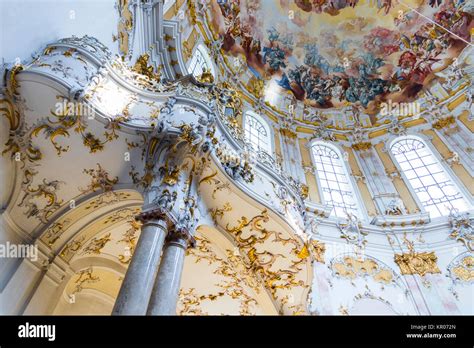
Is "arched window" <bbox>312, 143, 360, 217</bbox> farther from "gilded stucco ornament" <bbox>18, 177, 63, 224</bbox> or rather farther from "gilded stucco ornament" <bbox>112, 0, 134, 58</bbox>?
"gilded stucco ornament" <bbox>18, 177, 63, 224</bbox>

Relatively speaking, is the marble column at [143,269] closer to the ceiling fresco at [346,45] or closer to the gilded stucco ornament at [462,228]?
the gilded stucco ornament at [462,228]

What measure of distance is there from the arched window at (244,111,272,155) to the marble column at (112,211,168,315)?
9.40m

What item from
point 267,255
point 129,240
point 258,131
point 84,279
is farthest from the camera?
point 258,131

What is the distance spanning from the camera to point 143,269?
3.82 m

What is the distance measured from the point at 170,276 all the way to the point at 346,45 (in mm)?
18639

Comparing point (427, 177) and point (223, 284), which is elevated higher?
point (427, 177)

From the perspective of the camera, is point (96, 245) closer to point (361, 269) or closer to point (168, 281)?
point (168, 281)

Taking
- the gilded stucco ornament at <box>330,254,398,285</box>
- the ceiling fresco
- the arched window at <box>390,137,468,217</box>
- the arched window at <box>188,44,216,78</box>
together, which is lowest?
the gilded stucco ornament at <box>330,254,398,285</box>

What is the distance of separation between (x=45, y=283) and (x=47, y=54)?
4.23 metres

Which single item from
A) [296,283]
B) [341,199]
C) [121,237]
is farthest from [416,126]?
[121,237]

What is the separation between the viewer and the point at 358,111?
17609mm

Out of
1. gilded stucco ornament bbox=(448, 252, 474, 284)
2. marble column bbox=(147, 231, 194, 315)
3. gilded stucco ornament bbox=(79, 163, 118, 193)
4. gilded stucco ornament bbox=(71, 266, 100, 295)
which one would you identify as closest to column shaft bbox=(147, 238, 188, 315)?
marble column bbox=(147, 231, 194, 315)

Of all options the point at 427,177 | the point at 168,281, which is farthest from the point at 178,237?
the point at 427,177

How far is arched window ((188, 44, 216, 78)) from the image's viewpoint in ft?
41.6
